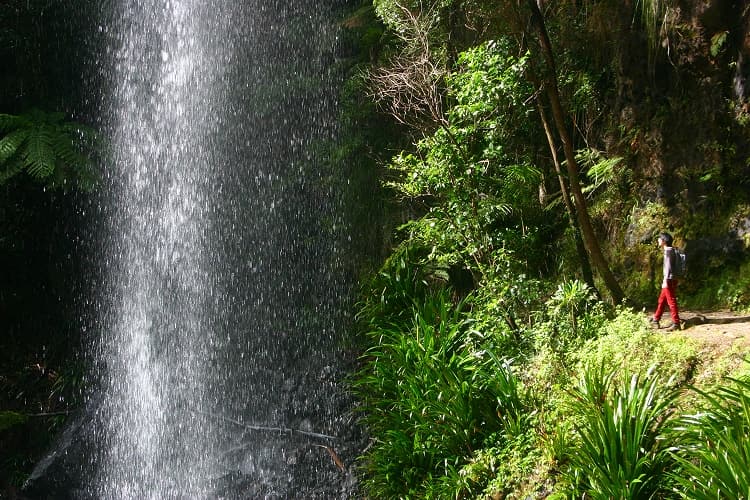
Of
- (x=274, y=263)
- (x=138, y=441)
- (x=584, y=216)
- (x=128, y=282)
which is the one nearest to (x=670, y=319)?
(x=584, y=216)

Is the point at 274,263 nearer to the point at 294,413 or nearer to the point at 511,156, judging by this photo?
the point at 294,413

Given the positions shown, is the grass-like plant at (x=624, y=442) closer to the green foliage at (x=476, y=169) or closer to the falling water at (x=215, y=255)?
the green foliage at (x=476, y=169)

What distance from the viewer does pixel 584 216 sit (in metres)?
6.40

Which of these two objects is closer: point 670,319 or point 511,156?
point 670,319

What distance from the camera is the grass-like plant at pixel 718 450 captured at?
366cm

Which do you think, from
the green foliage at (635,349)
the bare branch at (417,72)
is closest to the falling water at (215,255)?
the bare branch at (417,72)

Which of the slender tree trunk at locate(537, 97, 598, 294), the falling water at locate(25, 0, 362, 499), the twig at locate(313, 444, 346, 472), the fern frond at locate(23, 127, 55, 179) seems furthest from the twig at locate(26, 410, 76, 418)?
the slender tree trunk at locate(537, 97, 598, 294)

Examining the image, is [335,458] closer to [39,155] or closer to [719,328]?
[719,328]

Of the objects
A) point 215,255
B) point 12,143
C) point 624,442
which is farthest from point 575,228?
point 12,143

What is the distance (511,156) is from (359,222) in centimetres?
249

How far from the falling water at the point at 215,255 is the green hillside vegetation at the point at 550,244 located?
1295 millimetres

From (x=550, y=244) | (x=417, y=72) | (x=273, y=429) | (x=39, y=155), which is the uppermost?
(x=39, y=155)

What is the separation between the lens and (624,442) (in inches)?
175

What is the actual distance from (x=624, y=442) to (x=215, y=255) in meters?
7.02
